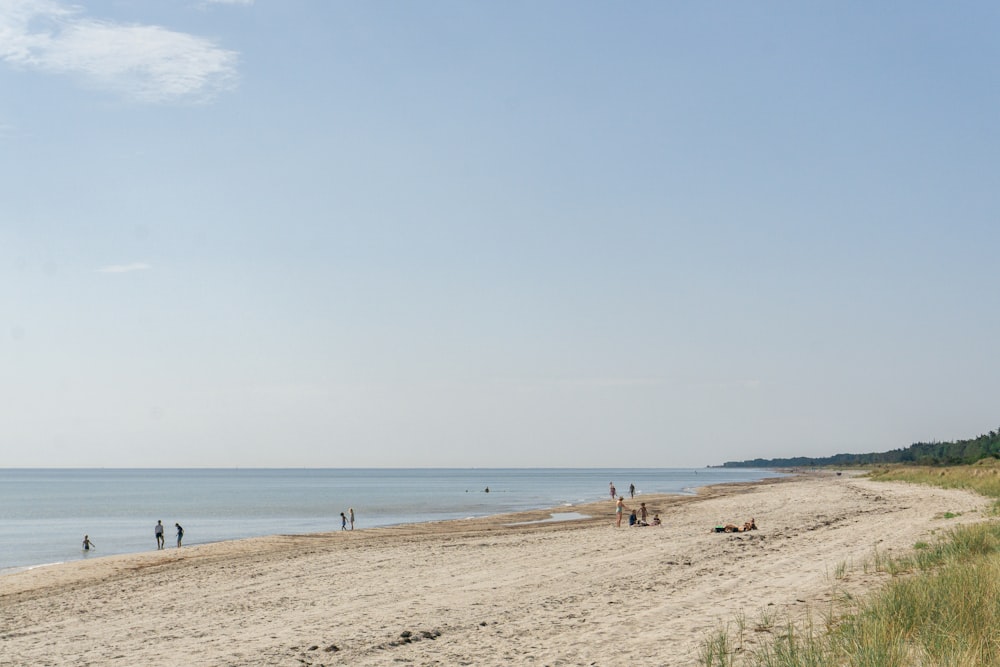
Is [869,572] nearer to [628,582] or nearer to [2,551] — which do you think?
[628,582]

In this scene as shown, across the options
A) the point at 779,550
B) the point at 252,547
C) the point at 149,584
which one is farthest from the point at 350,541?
the point at 779,550

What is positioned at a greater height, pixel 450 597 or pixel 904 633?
pixel 904 633

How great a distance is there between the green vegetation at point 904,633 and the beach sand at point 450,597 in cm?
89

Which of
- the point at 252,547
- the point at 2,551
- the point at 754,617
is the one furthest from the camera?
the point at 2,551

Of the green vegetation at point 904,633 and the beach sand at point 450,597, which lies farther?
the beach sand at point 450,597

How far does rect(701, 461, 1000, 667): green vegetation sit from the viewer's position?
28.3 feet

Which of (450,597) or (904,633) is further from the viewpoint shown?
(450,597)

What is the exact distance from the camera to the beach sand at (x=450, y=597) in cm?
1292

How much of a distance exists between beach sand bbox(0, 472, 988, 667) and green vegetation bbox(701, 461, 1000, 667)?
2.93 feet

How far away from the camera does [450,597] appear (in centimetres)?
1767

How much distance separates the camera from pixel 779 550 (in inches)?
918

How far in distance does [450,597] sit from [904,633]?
32.5ft

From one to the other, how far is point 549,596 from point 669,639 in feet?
16.7

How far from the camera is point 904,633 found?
9992 mm
